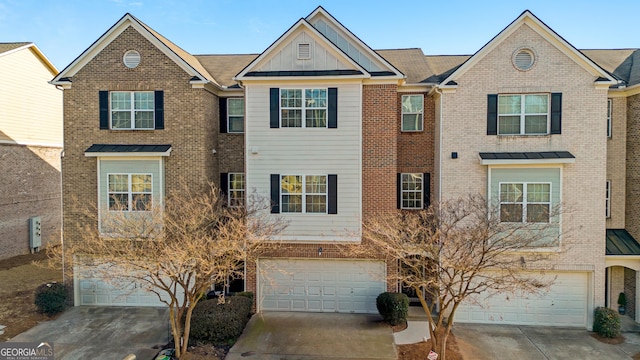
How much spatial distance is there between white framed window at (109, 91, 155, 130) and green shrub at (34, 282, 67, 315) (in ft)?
23.1

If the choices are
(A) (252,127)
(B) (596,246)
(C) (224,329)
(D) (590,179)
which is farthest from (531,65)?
(C) (224,329)

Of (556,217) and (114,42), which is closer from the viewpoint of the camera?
(556,217)

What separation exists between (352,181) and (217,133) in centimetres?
668

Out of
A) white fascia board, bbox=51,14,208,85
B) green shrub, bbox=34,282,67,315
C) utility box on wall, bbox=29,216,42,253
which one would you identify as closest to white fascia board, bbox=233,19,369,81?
white fascia board, bbox=51,14,208,85

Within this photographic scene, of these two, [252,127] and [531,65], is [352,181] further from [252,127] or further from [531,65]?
[531,65]

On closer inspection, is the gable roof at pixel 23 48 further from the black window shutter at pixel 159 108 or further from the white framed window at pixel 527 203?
the white framed window at pixel 527 203

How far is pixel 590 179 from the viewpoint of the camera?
14.2 m

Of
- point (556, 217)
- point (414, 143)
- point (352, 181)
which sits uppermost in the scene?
point (414, 143)

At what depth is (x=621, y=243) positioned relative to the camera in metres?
14.9

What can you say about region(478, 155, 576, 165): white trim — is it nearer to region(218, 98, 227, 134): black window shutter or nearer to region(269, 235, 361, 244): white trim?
region(269, 235, 361, 244): white trim

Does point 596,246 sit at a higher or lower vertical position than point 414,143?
lower

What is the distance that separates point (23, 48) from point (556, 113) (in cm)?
2827

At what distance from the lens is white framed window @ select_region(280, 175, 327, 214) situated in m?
14.9

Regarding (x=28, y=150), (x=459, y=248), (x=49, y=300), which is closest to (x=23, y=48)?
(x=28, y=150)
